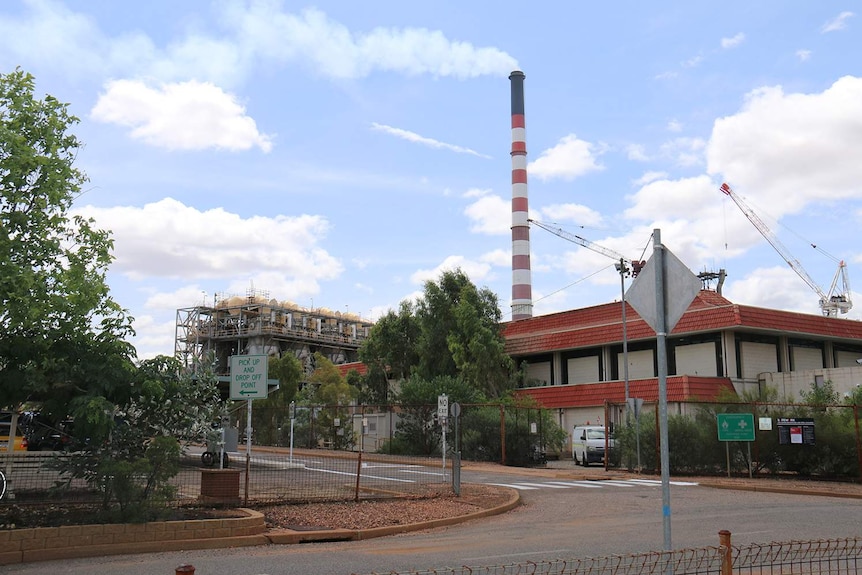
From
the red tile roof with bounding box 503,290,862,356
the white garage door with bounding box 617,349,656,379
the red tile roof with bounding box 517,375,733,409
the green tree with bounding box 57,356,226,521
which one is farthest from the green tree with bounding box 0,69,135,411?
the white garage door with bounding box 617,349,656,379

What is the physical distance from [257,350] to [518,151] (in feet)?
112

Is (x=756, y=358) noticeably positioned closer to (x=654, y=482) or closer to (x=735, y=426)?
(x=735, y=426)

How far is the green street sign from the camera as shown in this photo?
86.1ft

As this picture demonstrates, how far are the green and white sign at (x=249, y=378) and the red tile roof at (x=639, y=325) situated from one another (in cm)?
3086

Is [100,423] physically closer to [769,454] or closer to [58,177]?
[58,177]

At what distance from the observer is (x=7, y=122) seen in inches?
471

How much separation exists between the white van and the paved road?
1281 centimetres

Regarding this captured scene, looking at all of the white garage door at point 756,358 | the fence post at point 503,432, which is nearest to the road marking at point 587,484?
the fence post at point 503,432

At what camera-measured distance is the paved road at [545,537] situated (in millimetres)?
10086

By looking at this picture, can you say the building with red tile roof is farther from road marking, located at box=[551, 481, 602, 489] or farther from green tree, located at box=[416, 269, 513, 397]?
road marking, located at box=[551, 481, 602, 489]

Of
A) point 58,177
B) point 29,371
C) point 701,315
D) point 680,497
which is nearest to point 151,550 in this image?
point 29,371

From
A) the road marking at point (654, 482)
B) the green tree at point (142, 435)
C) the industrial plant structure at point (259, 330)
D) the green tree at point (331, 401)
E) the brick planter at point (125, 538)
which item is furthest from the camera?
the industrial plant structure at point (259, 330)

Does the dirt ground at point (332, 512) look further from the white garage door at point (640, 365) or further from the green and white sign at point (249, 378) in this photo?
the white garage door at point (640, 365)

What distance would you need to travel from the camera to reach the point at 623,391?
140 feet
